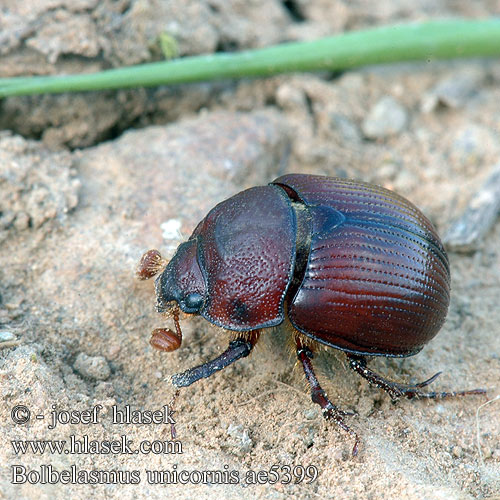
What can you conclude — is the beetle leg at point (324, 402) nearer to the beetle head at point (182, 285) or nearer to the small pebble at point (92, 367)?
the beetle head at point (182, 285)

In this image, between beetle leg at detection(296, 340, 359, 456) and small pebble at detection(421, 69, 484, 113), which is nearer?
beetle leg at detection(296, 340, 359, 456)

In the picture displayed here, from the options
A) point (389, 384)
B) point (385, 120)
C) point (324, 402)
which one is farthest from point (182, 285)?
point (385, 120)

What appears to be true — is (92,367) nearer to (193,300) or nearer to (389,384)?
(193,300)

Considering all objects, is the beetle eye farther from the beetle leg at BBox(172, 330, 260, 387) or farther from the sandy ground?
the sandy ground

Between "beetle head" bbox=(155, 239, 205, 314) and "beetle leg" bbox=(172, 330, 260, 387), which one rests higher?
"beetle head" bbox=(155, 239, 205, 314)

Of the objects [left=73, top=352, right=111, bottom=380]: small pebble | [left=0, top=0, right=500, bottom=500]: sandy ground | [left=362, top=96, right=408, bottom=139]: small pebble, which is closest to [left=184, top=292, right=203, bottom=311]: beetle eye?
[left=0, top=0, right=500, bottom=500]: sandy ground
